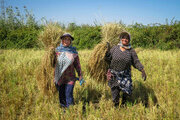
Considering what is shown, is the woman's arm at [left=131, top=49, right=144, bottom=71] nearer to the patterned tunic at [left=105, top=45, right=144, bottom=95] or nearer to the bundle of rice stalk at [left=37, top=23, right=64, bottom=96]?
the patterned tunic at [left=105, top=45, right=144, bottom=95]

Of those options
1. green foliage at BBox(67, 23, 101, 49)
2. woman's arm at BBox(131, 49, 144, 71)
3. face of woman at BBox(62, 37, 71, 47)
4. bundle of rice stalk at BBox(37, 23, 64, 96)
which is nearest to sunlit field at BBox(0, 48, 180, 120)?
bundle of rice stalk at BBox(37, 23, 64, 96)

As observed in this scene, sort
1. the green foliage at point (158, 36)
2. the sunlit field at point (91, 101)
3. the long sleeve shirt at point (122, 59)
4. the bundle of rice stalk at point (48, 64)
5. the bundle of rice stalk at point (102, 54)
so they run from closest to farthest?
1. the sunlit field at point (91, 101)
2. the bundle of rice stalk at point (48, 64)
3. the long sleeve shirt at point (122, 59)
4. the bundle of rice stalk at point (102, 54)
5. the green foliage at point (158, 36)

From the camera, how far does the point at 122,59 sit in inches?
115

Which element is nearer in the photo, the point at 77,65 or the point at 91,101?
the point at 77,65

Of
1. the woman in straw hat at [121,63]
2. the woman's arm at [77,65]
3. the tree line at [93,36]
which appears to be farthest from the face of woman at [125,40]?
the tree line at [93,36]

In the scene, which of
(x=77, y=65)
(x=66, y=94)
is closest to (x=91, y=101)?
(x=66, y=94)

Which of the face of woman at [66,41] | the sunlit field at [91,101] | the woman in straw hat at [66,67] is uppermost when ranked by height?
the face of woman at [66,41]

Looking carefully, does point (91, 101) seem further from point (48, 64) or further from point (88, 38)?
point (88, 38)

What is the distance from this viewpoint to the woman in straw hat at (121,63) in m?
2.93

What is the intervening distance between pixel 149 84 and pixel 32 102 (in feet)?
9.16

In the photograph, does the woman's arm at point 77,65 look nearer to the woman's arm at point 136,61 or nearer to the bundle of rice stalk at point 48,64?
the bundle of rice stalk at point 48,64

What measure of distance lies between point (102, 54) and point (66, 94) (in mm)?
1008

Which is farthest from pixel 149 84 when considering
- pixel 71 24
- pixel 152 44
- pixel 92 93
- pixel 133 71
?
pixel 71 24

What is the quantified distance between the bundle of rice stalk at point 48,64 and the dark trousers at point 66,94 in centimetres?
16
